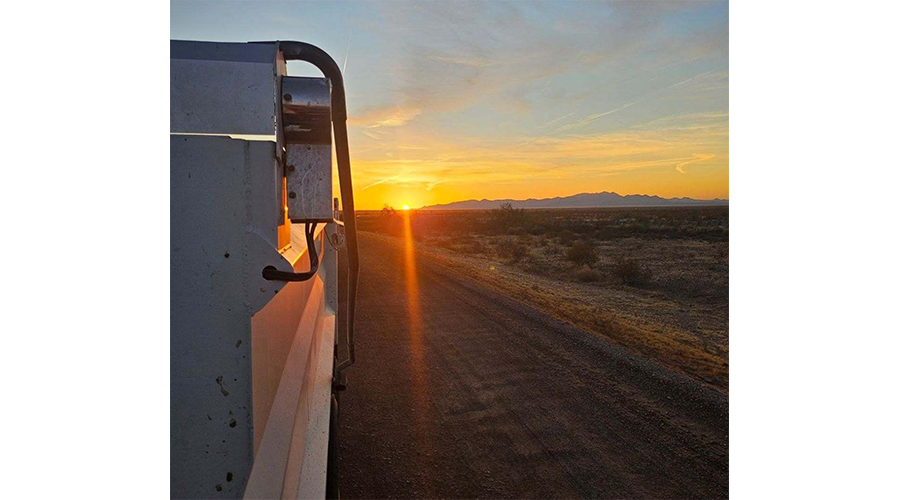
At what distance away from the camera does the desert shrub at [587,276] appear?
15.9 m

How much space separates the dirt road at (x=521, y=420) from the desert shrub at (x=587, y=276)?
842cm

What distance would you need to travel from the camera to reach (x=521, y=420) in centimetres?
468

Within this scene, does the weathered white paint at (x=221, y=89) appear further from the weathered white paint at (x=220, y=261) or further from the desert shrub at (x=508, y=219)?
the desert shrub at (x=508, y=219)

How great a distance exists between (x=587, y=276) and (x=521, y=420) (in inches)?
470

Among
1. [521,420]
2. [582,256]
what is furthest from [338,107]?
[582,256]

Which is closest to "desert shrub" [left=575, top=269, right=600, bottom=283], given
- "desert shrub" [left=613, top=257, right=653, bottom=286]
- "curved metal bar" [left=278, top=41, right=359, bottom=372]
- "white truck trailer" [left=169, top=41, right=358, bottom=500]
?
"desert shrub" [left=613, top=257, right=653, bottom=286]

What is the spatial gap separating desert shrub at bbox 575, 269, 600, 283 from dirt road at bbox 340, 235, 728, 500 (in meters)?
8.42

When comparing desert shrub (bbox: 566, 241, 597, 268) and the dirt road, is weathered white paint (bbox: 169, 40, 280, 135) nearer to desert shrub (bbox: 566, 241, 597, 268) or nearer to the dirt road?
the dirt road

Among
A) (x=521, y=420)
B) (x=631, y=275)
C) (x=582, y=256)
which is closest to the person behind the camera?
(x=521, y=420)

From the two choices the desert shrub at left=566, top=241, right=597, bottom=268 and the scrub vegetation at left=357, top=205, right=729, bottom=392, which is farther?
the desert shrub at left=566, top=241, right=597, bottom=268

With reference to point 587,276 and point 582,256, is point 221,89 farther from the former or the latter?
point 582,256

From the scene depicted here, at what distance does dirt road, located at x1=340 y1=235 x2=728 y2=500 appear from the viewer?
148 inches

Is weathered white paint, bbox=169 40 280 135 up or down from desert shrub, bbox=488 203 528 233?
down
